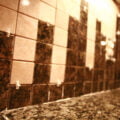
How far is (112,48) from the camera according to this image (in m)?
2.35

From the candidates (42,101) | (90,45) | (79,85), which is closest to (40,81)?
(42,101)

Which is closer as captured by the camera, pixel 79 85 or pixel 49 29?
pixel 49 29

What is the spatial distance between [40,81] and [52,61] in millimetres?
216

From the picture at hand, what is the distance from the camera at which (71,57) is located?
1546 mm

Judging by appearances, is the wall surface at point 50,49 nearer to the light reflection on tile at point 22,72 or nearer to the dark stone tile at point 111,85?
the light reflection on tile at point 22,72

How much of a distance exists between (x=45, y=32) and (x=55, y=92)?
0.56m

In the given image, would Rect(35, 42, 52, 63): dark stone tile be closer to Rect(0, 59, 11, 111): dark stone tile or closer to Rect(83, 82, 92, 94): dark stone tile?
Rect(0, 59, 11, 111): dark stone tile

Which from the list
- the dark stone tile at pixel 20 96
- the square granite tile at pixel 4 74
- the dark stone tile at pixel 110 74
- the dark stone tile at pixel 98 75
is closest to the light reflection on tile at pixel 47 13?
the square granite tile at pixel 4 74

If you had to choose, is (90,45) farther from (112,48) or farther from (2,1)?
(2,1)

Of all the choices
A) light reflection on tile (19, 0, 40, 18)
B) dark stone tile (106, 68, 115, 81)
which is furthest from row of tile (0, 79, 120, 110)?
dark stone tile (106, 68, 115, 81)

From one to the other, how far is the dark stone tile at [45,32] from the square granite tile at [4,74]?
34 cm

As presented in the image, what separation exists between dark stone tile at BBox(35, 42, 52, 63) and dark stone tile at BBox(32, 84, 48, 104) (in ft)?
0.72

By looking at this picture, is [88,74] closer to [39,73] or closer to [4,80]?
[39,73]

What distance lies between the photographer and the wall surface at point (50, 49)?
102 cm
